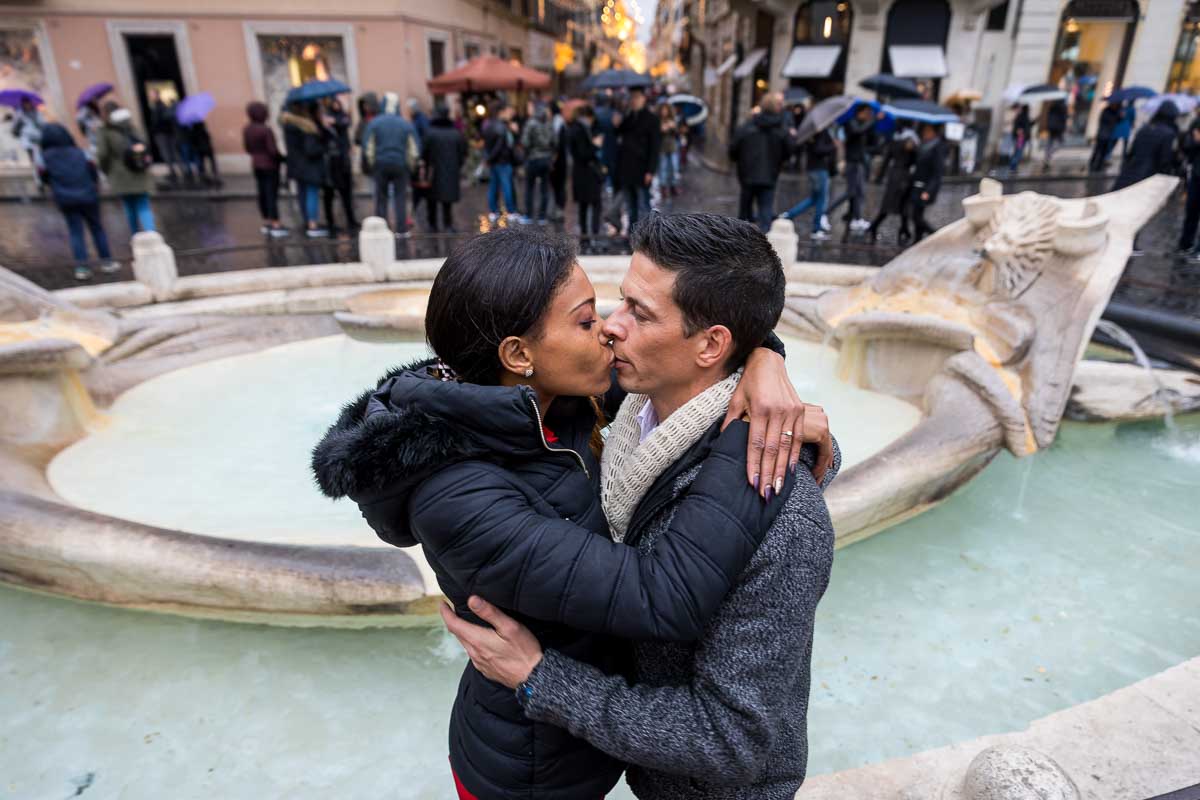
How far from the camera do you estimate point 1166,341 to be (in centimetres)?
647

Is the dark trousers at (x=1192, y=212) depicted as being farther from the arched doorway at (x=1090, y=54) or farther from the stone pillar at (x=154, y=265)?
the arched doorway at (x=1090, y=54)

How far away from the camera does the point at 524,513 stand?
123 cm

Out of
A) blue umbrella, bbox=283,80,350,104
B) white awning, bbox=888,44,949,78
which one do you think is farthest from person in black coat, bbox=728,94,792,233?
white awning, bbox=888,44,949,78

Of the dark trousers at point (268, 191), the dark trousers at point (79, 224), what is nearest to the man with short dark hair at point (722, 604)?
the dark trousers at point (79, 224)

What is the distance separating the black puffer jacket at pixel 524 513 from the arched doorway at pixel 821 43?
23.5 m

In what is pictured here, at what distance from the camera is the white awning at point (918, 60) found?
21125 mm

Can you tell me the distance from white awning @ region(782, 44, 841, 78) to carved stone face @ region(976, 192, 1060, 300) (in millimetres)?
18788

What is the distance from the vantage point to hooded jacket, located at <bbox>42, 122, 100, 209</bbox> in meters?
8.30

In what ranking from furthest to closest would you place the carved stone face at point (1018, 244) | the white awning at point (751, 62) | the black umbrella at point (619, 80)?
the white awning at point (751, 62) → the black umbrella at point (619, 80) → the carved stone face at point (1018, 244)

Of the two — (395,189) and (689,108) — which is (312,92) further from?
(689,108)

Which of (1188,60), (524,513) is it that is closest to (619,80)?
(524,513)

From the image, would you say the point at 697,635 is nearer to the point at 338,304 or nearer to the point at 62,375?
the point at 62,375

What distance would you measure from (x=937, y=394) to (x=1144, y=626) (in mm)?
1697

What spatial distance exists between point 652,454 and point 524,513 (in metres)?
0.24
